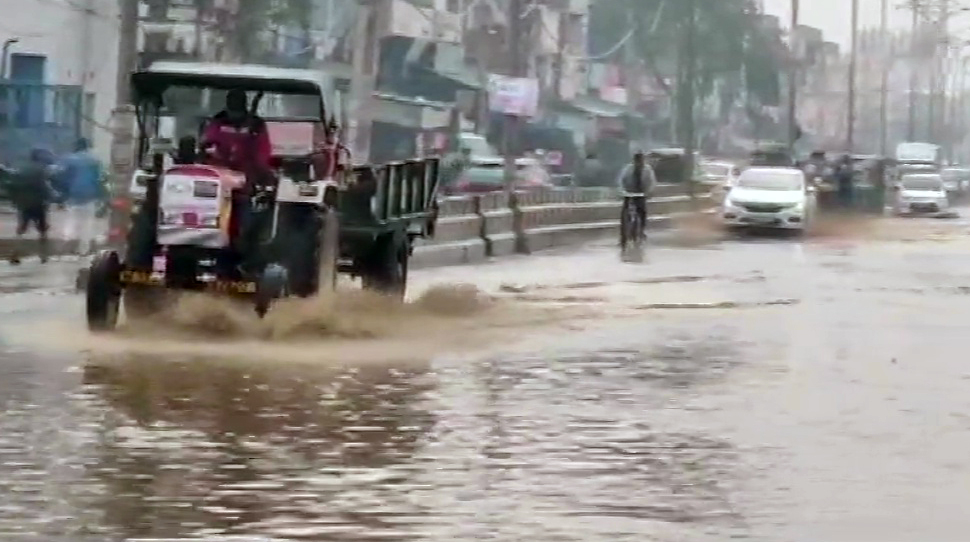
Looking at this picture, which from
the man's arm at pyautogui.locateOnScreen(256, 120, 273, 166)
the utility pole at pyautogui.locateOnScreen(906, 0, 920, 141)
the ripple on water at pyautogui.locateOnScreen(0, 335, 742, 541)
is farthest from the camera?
the utility pole at pyautogui.locateOnScreen(906, 0, 920, 141)

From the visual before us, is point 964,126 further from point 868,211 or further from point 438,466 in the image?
point 438,466

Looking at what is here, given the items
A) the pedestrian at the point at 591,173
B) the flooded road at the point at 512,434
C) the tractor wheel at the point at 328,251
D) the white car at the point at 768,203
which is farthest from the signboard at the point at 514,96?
the tractor wheel at the point at 328,251

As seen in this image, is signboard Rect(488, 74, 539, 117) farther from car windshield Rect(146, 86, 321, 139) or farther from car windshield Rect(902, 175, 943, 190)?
car windshield Rect(146, 86, 321, 139)

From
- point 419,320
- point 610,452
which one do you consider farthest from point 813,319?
point 610,452

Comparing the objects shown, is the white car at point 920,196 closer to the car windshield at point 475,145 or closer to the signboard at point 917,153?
the car windshield at point 475,145

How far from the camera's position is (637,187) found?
3189 centimetres

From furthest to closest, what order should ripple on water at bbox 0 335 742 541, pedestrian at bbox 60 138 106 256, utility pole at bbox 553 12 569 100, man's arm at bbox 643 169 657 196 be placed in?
utility pole at bbox 553 12 569 100, man's arm at bbox 643 169 657 196, pedestrian at bbox 60 138 106 256, ripple on water at bbox 0 335 742 541

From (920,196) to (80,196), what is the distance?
39151 mm

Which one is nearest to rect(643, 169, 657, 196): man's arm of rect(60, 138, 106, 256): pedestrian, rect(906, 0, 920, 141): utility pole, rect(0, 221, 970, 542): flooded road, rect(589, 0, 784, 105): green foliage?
rect(60, 138, 106, 256): pedestrian

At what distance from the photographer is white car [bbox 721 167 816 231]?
40.8 metres

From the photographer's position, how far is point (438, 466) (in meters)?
9.99

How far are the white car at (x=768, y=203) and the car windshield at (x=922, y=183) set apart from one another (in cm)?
2068

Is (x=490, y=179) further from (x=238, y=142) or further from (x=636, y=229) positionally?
(x=238, y=142)

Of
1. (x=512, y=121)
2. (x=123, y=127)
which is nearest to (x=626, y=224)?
(x=123, y=127)
